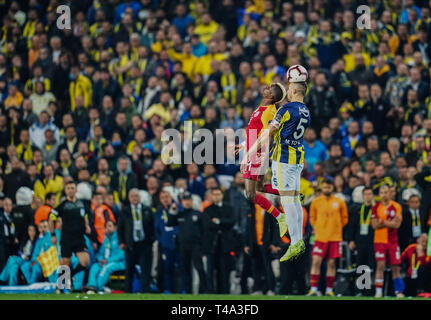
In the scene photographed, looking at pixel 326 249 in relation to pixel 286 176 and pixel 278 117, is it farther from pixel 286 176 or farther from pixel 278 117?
pixel 278 117

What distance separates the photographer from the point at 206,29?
22.8 meters

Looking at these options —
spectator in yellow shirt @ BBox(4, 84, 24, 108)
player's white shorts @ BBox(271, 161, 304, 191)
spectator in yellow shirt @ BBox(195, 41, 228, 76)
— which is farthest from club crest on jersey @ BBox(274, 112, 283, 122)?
spectator in yellow shirt @ BBox(4, 84, 24, 108)

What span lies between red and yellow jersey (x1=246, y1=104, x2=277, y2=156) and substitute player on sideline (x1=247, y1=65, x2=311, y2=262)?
25 centimetres

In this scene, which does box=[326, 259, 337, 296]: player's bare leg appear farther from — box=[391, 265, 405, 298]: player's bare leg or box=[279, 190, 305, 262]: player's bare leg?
box=[279, 190, 305, 262]: player's bare leg

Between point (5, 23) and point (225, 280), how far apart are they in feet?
34.0

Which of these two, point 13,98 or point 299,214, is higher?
point 13,98

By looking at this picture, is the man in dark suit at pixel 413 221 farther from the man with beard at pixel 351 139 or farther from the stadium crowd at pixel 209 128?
the man with beard at pixel 351 139

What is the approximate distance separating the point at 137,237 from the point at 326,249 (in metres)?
3.63

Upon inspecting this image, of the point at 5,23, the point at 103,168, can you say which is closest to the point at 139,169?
the point at 103,168

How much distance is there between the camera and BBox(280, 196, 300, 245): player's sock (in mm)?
12781

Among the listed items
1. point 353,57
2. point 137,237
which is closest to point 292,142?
point 137,237

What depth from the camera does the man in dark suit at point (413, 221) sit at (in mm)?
17031

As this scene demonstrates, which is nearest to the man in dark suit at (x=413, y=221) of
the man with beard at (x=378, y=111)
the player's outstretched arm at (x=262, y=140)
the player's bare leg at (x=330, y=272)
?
the player's bare leg at (x=330, y=272)

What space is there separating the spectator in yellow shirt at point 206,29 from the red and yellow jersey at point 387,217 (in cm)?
761
